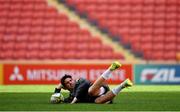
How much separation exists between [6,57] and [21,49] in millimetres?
704

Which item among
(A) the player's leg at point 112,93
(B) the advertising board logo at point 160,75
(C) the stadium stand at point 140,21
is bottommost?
(B) the advertising board logo at point 160,75

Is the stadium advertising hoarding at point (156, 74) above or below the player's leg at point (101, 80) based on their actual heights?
below

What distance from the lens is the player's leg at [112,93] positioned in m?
11.8

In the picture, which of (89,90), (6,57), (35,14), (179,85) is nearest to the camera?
(89,90)

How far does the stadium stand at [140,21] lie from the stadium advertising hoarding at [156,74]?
2636 millimetres

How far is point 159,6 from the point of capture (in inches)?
1043

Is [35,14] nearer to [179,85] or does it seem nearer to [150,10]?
[150,10]

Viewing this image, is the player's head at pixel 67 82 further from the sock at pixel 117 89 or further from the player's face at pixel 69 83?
the sock at pixel 117 89

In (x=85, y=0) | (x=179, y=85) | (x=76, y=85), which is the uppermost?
(x=85, y=0)

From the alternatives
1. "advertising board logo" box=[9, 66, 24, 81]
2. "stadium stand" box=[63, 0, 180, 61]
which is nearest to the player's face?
"advertising board logo" box=[9, 66, 24, 81]

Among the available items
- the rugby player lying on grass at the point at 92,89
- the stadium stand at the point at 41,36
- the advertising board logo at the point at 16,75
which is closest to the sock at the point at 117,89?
the rugby player lying on grass at the point at 92,89

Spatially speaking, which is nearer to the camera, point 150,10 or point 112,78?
point 112,78

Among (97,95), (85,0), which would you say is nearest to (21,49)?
(85,0)

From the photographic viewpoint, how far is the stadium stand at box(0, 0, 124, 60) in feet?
81.8
